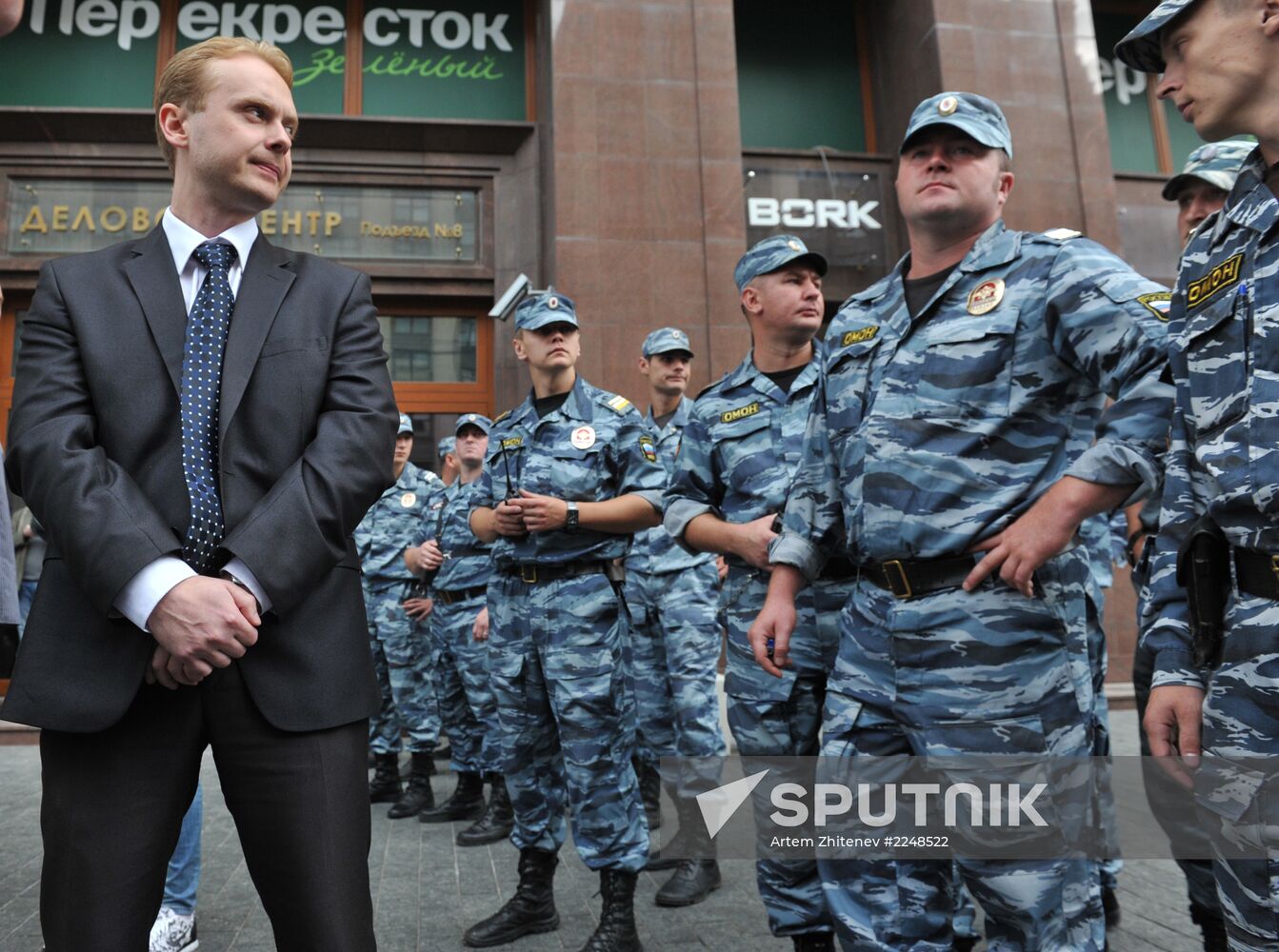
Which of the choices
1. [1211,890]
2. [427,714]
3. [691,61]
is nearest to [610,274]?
[691,61]

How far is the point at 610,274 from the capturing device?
910cm

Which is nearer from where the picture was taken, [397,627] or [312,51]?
[397,627]

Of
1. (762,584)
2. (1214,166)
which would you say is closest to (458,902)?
(762,584)

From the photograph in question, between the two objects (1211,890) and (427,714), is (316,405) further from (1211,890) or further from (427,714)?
(427,714)

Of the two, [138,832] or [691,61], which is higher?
[691,61]

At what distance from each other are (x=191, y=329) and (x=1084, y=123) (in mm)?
10542

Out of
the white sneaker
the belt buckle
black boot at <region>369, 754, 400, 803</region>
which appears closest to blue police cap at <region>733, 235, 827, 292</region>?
the belt buckle

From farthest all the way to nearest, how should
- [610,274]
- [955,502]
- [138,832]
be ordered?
[610,274] → [955,502] → [138,832]

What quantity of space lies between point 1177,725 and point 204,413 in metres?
1.90

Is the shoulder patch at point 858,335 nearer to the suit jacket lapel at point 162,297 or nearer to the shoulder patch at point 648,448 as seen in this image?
the shoulder patch at point 648,448

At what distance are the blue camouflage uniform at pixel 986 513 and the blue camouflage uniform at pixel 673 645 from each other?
2.45 m

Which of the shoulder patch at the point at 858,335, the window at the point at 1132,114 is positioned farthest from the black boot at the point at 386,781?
the window at the point at 1132,114

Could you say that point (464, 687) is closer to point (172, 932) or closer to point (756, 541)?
point (172, 932)

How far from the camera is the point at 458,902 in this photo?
3.92m
